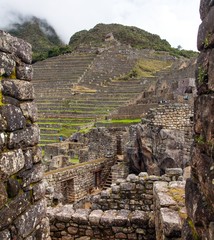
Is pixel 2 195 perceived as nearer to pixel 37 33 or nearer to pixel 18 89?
pixel 18 89

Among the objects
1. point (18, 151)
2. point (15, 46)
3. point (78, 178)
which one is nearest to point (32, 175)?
point (18, 151)

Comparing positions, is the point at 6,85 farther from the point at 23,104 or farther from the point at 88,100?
the point at 88,100

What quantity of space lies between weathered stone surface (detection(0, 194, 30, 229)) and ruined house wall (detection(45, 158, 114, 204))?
297 inches

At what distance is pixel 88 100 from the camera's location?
33.6 metres

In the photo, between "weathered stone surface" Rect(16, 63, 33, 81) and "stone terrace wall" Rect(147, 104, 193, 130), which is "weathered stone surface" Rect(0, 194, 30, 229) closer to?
"weathered stone surface" Rect(16, 63, 33, 81)

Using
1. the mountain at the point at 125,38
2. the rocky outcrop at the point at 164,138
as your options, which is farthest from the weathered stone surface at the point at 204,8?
the mountain at the point at 125,38

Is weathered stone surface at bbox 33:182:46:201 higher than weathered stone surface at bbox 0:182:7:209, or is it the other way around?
weathered stone surface at bbox 0:182:7:209

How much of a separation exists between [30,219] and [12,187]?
0.57 metres

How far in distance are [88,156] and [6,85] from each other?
12.7m

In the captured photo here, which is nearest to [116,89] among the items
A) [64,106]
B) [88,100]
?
[88,100]

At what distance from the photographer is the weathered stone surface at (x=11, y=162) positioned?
2512mm

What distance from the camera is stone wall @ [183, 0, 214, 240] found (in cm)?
192

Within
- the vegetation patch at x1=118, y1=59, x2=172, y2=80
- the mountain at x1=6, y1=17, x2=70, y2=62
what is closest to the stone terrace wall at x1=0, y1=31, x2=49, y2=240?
the vegetation patch at x1=118, y1=59, x2=172, y2=80

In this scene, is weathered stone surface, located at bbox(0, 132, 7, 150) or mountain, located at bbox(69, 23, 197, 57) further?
mountain, located at bbox(69, 23, 197, 57)
